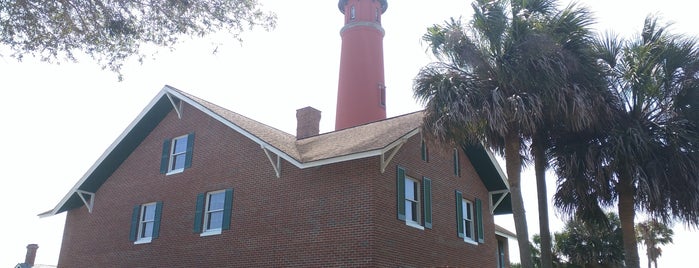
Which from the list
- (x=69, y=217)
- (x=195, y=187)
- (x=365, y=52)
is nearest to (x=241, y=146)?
(x=195, y=187)

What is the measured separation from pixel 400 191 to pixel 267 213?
3652 millimetres

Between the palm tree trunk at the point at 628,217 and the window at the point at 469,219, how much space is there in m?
5.35

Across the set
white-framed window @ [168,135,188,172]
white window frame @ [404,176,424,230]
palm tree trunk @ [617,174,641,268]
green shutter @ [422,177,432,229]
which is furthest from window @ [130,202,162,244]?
palm tree trunk @ [617,174,641,268]

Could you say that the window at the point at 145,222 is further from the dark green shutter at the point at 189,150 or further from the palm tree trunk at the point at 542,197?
the palm tree trunk at the point at 542,197

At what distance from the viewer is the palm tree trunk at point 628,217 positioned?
42.2 feet

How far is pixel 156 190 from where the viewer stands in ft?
63.0

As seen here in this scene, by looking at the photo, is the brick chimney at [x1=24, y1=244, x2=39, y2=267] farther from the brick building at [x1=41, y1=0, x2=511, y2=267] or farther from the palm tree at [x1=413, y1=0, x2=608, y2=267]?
the palm tree at [x1=413, y1=0, x2=608, y2=267]

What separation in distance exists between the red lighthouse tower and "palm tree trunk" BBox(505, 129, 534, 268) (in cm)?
1167

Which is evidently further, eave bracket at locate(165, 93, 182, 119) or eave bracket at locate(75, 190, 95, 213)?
eave bracket at locate(75, 190, 95, 213)

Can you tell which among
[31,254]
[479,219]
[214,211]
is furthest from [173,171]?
[31,254]

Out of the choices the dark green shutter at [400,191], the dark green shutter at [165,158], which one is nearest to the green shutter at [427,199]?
the dark green shutter at [400,191]

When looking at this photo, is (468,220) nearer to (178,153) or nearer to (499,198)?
(499,198)

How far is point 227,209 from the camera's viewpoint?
16875mm

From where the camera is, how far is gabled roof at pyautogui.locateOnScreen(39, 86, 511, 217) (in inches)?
581
